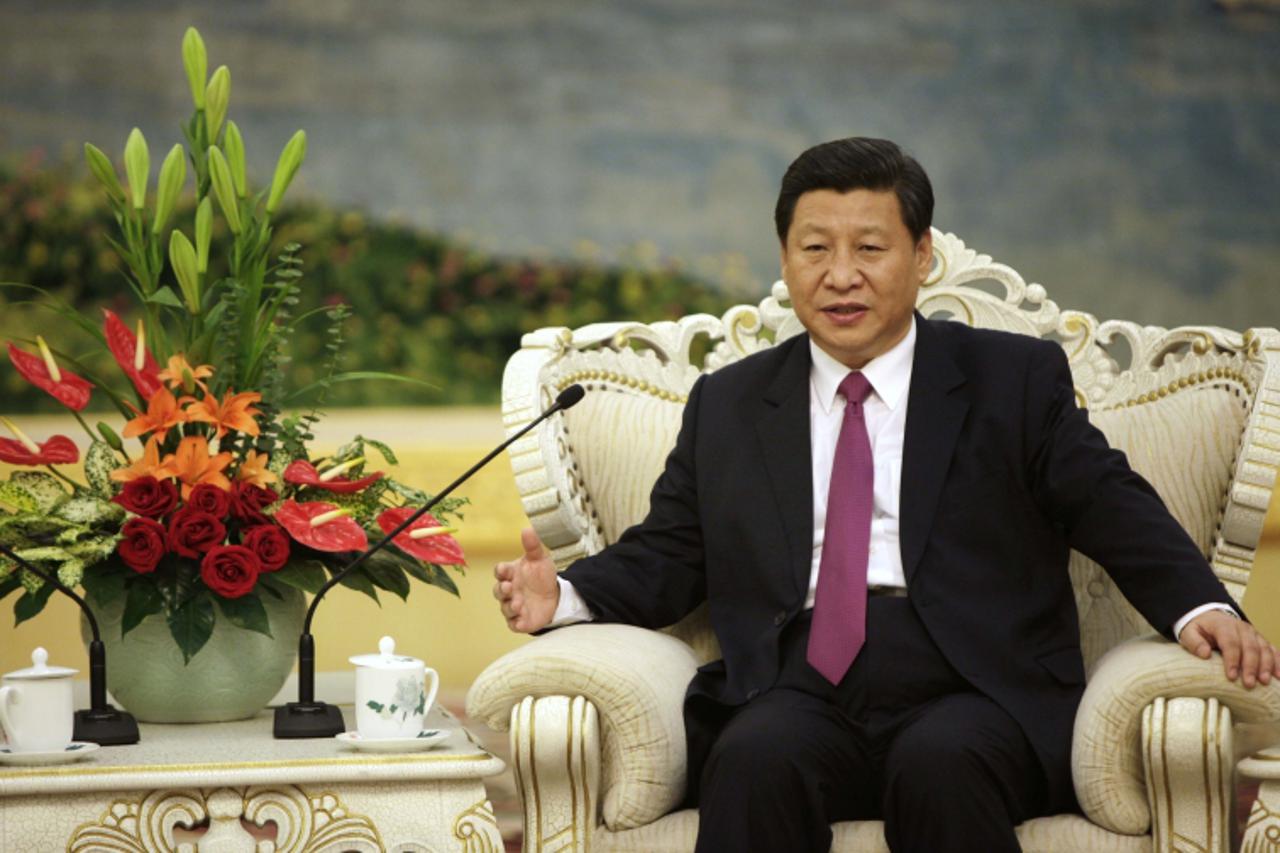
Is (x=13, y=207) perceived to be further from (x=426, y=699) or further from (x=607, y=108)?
(x=426, y=699)

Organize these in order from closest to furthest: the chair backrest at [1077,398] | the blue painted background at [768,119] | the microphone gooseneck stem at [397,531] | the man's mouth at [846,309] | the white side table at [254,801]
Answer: the white side table at [254,801]
the microphone gooseneck stem at [397,531]
the man's mouth at [846,309]
the chair backrest at [1077,398]
the blue painted background at [768,119]

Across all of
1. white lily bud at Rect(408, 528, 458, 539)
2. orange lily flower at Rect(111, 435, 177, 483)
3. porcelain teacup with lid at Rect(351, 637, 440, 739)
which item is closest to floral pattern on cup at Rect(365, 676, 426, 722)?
porcelain teacup with lid at Rect(351, 637, 440, 739)

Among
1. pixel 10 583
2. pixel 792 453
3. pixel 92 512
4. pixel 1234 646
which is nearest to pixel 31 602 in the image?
pixel 10 583

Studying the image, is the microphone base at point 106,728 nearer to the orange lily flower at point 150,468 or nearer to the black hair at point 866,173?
the orange lily flower at point 150,468

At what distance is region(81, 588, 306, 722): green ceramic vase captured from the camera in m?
2.33

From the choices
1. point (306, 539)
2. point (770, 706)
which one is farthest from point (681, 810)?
point (306, 539)

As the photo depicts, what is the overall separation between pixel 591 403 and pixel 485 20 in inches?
97.4

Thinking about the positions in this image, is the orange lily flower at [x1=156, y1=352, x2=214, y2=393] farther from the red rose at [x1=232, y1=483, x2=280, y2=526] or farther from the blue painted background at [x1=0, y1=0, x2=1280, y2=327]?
the blue painted background at [x1=0, y1=0, x2=1280, y2=327]

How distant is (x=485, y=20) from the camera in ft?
16.3

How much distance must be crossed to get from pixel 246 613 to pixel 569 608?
45 centimetres

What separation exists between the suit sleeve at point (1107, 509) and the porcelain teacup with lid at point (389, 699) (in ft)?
3.05

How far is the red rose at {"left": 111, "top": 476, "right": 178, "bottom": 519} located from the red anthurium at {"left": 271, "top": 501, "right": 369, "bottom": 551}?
14 centimetres

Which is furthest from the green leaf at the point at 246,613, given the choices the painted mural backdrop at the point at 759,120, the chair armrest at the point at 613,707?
the painted mural backdrop at the point at 759,120

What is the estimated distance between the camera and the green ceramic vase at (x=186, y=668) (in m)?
2.33
